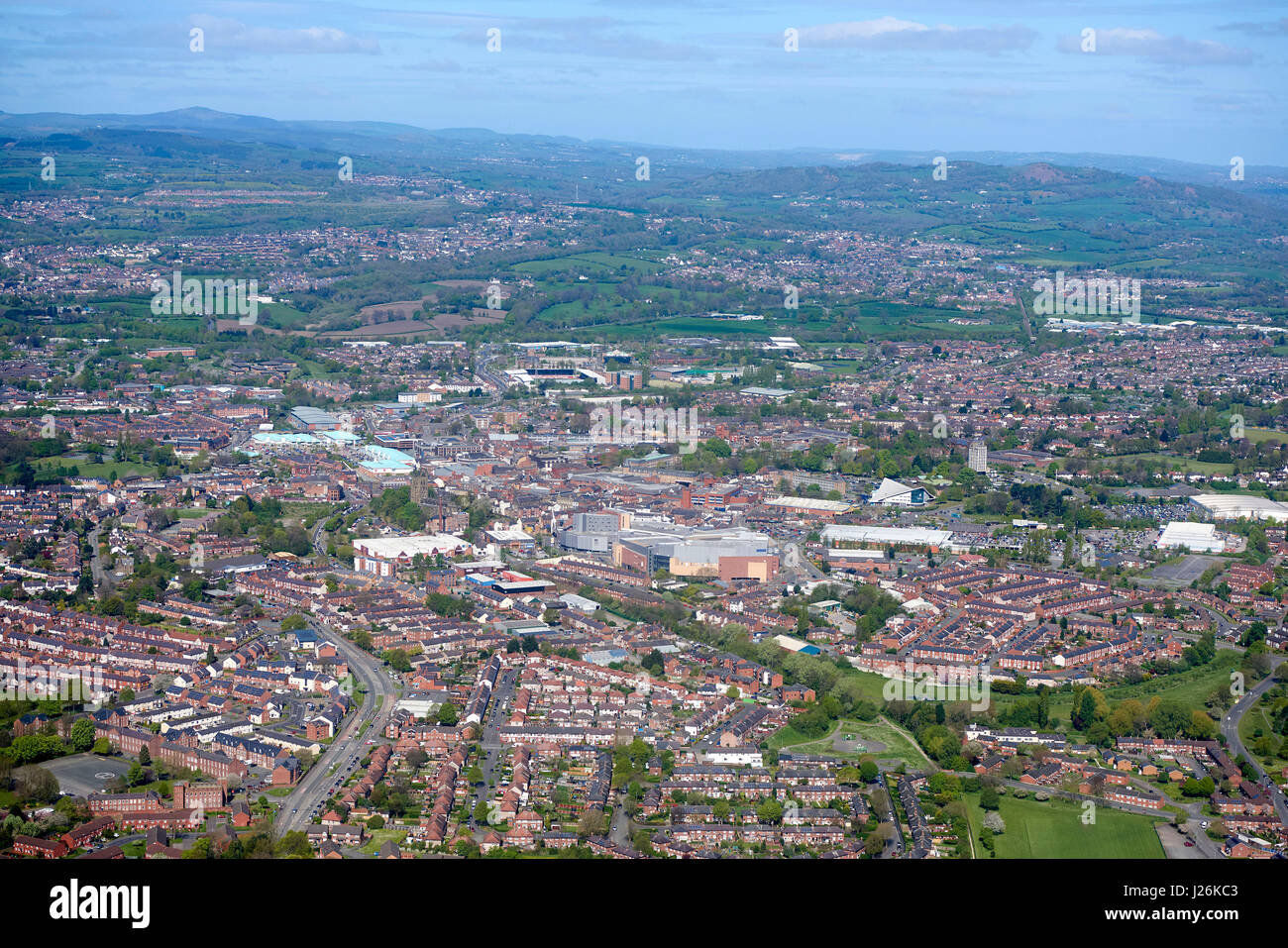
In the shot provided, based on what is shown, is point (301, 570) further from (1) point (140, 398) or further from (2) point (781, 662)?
(1) point (140, 398)

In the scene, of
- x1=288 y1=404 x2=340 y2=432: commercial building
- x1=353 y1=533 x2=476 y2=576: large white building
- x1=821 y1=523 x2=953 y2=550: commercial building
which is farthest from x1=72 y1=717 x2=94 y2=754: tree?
x1=288 y1=404 x2=340 y2=432: commercial building

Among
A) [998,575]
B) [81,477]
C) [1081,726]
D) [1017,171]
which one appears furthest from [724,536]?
[1017,171]

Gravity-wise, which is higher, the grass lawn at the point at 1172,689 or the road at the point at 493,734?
the road at the point at 493,734

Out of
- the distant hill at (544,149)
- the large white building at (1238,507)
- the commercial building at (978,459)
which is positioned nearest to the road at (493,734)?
the large white building at (1238,507)

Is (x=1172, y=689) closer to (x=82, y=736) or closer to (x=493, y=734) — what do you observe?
(x=493, y=734)

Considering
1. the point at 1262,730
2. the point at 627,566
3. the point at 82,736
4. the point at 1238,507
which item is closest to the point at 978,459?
the point at 1238,507

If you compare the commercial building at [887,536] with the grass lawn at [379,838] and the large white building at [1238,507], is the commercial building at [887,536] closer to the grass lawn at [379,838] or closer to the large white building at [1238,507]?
the large white building at [1238,507]
